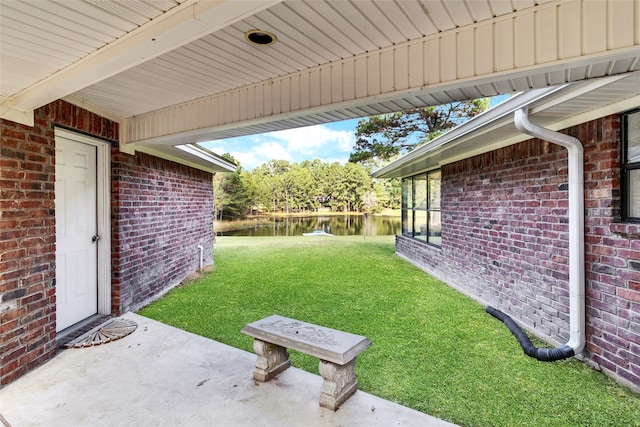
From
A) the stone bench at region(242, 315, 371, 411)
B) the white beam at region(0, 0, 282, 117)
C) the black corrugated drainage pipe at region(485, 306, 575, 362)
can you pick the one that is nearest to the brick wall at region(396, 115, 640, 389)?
the black corrugated drainage pipe at region(485, 306, 575, 362)

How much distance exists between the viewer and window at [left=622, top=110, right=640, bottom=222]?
110 inches

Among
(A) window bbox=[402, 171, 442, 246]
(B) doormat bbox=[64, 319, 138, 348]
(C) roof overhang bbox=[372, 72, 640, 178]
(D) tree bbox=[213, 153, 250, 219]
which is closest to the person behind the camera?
(C) roof overhang bbox=[372, 72, 640, 178]

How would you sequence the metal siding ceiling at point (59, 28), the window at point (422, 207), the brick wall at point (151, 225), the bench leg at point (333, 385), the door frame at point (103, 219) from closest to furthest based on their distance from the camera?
1. the metal siding ceiling at point (59, 28)
2. the bench leg at point (333, 385)
3. the door frame at point (103, 219)
4. the brick wall at point (151, 225)
5. the window at point (422, 207)

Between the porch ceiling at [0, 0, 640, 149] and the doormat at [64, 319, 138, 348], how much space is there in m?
2.24

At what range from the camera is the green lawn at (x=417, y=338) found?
2.53m

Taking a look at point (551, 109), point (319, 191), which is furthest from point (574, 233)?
point (319, 191)

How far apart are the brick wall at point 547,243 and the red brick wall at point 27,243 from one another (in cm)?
510

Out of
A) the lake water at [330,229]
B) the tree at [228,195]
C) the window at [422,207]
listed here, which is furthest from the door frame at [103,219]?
the tree at [228,195]

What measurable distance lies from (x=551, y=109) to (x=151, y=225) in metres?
5.36

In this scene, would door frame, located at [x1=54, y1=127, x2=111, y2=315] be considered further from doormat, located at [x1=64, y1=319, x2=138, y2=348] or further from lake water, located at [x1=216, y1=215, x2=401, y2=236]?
lake water, located at [x1=216, y1=215, x2=401, y2=236]

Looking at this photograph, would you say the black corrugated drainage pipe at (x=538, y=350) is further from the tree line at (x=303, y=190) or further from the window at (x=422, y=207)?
the tree line at (x=303, y=190)

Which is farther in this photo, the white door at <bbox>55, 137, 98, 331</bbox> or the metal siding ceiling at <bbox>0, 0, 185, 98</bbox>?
the white door at <bbox>55, 137, 98, 331</bbox>

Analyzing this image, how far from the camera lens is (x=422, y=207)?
8227 mm

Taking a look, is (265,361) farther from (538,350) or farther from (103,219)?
(103,219)
